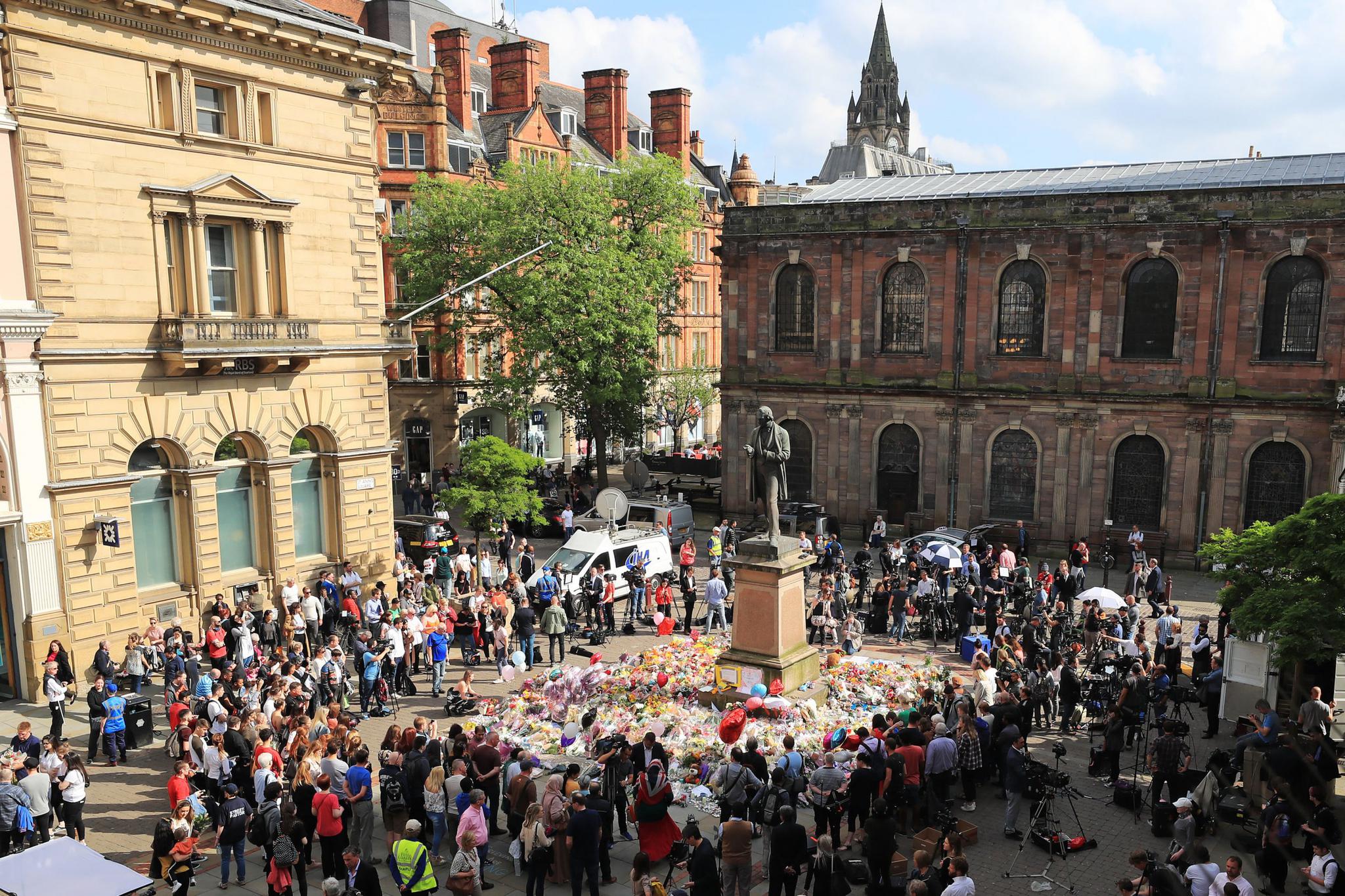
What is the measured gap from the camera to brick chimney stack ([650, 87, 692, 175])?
63.0 m

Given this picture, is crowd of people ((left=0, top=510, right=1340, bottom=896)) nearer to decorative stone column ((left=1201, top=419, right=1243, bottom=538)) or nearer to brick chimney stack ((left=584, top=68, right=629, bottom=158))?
decorative stone column ((left=1201, top=419, right=1243, bottom=538))

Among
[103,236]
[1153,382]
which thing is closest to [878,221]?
[1153,382]

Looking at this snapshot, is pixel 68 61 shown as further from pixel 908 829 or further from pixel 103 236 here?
pixel 908 829

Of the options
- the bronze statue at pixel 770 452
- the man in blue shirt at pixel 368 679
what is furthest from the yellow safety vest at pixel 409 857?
the bronze statue at pixel 770 452

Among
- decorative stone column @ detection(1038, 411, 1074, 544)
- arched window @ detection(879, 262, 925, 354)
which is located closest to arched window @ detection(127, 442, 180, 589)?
arched window @ detection(879, 262, 925, 354)

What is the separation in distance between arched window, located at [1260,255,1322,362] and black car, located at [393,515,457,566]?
24538 mm

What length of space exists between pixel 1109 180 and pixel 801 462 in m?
14.2

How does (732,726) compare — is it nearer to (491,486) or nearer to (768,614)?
(768,614)

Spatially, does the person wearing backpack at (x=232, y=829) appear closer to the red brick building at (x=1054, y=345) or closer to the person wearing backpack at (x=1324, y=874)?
the person wearing backpack at (x=1324, y=874)

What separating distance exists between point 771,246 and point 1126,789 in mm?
25123

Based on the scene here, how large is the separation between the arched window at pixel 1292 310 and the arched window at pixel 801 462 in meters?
14.6

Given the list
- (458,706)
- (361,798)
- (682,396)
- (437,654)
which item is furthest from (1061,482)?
(361,798)

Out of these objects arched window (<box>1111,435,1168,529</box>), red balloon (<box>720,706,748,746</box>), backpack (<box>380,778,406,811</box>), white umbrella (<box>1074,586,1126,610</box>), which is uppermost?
arched window (<box>1111,435,1168,529</box>)

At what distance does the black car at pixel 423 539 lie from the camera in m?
30.3
